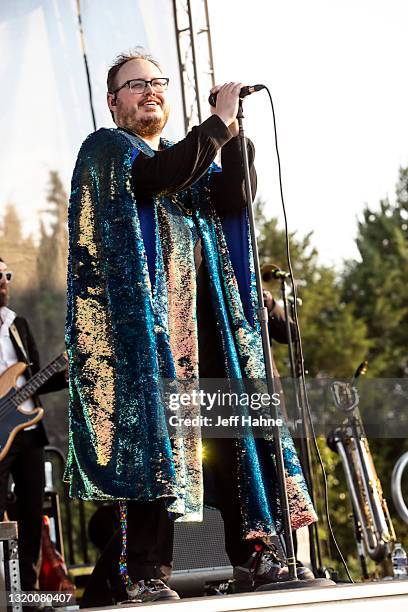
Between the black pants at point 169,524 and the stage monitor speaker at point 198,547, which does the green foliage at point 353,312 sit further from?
the black pants at point 169,524

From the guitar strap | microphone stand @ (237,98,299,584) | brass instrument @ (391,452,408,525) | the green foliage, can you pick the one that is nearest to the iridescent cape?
microphone stand @ (237,98,299,584)

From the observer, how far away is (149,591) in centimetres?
294

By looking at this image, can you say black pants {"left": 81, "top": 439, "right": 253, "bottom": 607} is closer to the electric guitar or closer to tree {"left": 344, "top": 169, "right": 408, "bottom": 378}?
the electric guitar

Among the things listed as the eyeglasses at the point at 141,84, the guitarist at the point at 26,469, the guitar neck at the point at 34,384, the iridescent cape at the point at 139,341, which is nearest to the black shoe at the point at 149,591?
the iridescent cape at the point at 139,341

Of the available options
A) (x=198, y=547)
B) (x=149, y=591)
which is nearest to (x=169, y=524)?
(x=149, y=591)

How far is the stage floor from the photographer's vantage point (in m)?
2.62

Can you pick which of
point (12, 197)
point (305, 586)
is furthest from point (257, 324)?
point (12, 197)

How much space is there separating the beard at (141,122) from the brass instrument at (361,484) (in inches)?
93.6

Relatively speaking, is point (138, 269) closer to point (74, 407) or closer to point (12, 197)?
point (74, 407)

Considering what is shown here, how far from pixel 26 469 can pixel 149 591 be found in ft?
7.42

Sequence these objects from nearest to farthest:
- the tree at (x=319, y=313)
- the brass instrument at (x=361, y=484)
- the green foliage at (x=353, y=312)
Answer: the brass instrument at (x=361, y=484) < the green foliage at (x=353, y=312) < the tree at (x=319, y=313)

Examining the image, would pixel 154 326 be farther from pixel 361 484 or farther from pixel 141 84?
pixel 361 484

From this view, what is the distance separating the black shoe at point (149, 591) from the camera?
114 inches

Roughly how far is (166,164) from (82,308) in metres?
0.52
